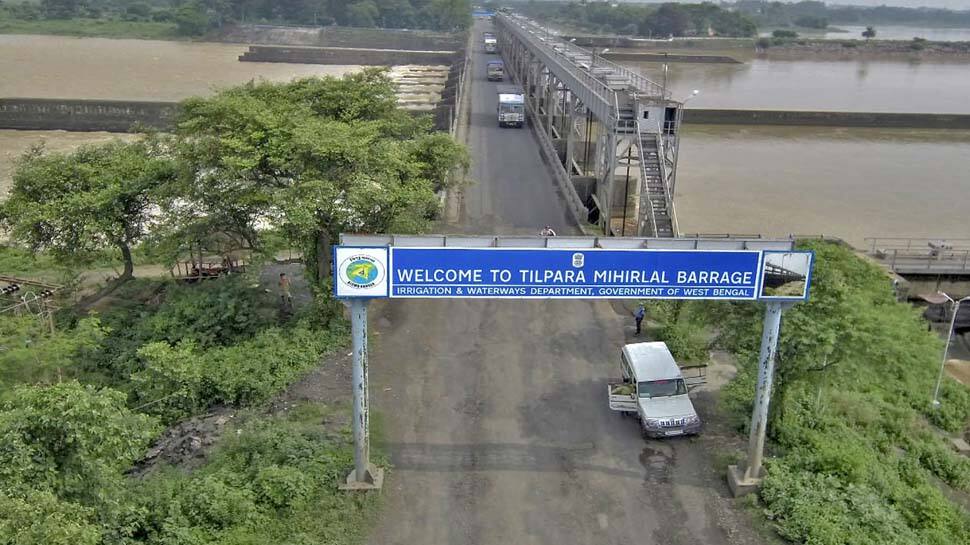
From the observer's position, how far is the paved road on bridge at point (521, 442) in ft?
39.2

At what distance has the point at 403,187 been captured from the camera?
1950 centimetres

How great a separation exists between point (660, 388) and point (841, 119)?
59.8m

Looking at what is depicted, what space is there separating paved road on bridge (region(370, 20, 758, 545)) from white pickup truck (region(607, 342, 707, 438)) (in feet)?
1.06

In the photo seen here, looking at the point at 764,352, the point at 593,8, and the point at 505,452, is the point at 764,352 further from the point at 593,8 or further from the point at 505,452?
the point at 593,8

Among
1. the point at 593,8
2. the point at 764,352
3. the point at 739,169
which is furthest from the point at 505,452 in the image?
the point at 593,8

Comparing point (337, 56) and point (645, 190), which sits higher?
point (337, 56)

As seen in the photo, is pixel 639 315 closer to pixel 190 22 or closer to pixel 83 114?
pixel 83 114

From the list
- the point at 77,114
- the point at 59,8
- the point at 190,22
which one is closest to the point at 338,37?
the point at 190,22

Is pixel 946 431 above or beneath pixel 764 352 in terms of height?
beneath

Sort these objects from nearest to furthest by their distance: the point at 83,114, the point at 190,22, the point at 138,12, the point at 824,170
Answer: the point at 824,170 < the point at 83,114 < the point at 190,22 < the point at 138,12

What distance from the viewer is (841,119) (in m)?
65.9

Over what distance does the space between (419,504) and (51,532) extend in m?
5.42

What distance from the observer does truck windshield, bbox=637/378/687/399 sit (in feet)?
48.4

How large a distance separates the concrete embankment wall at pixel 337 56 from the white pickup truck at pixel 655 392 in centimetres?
9325
